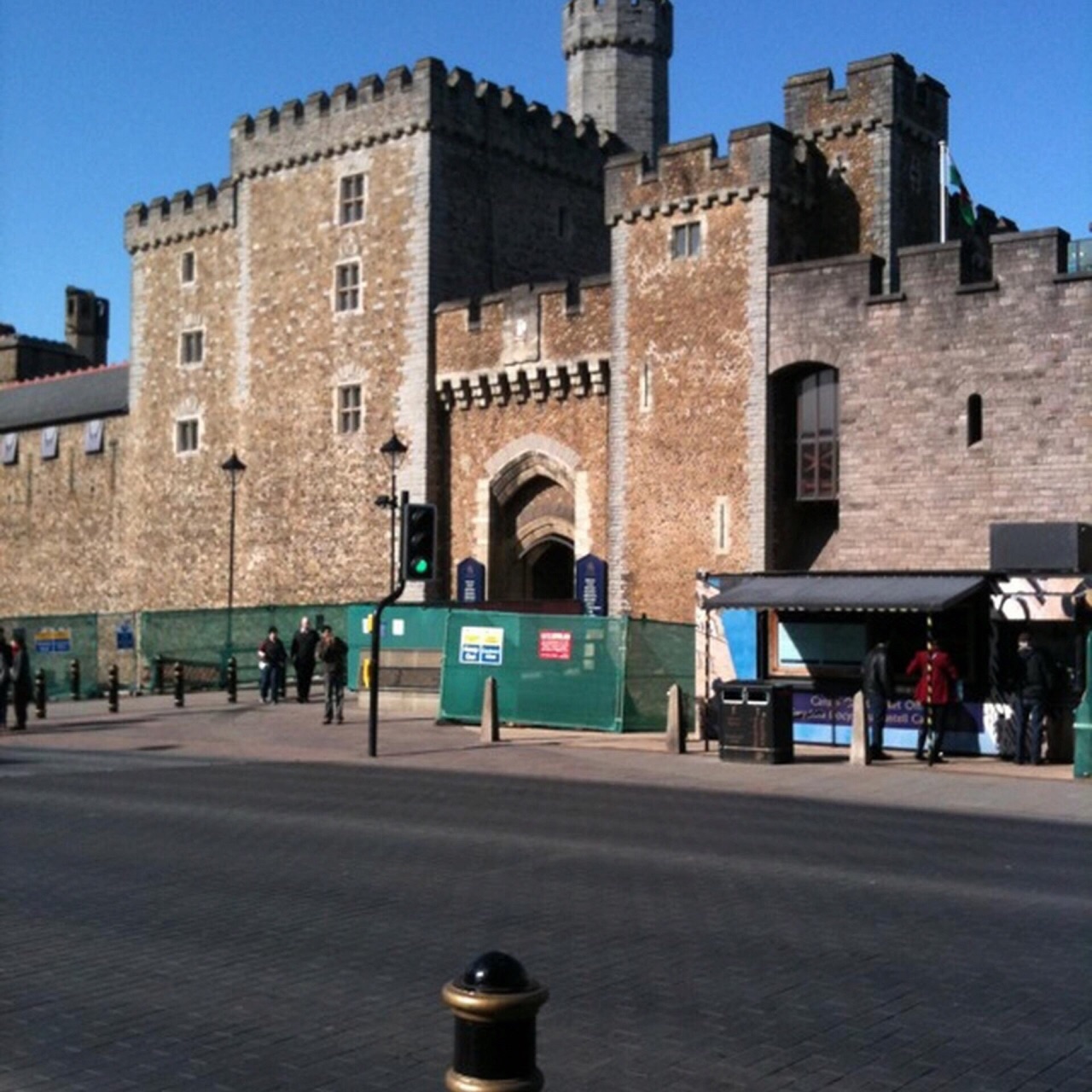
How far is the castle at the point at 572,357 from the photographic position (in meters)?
29.5

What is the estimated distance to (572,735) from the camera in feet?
83.1

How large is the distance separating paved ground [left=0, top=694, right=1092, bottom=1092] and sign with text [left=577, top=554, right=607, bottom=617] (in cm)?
1617

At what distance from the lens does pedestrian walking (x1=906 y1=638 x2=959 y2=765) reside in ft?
69.9

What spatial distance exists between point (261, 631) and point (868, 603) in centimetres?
1767

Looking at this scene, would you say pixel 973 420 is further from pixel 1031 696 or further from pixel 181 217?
pixel 181 217

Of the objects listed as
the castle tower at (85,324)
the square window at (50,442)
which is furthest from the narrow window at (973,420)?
the castle tower at (85,324)

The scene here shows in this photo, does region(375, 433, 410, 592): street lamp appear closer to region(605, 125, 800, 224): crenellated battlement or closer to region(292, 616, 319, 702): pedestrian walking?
region(292, 616, 319, 702): pedestrian walking

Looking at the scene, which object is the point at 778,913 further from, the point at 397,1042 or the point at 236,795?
the point at 236,795

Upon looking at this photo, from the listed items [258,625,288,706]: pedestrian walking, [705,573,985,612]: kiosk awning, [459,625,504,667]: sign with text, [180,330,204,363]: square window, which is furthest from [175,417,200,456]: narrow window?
[705,573,985,612]: kiosk awning

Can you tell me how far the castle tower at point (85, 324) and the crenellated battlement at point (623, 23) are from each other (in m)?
31.3

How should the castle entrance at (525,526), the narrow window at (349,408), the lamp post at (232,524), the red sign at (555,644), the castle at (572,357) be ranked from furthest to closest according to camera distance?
the narrow window at (349,408)
the lamp post at (232,524)
the castle entrance at (525,526)
the castle at (572,357)
the red sign at (555,644)

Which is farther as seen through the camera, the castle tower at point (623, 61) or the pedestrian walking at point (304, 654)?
the castle tower at point (623, 61)

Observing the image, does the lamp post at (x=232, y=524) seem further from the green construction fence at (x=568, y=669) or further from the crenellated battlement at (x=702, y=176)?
the green construction fence at (x=568, y=669)

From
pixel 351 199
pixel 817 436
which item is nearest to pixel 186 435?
pixel 351 199
